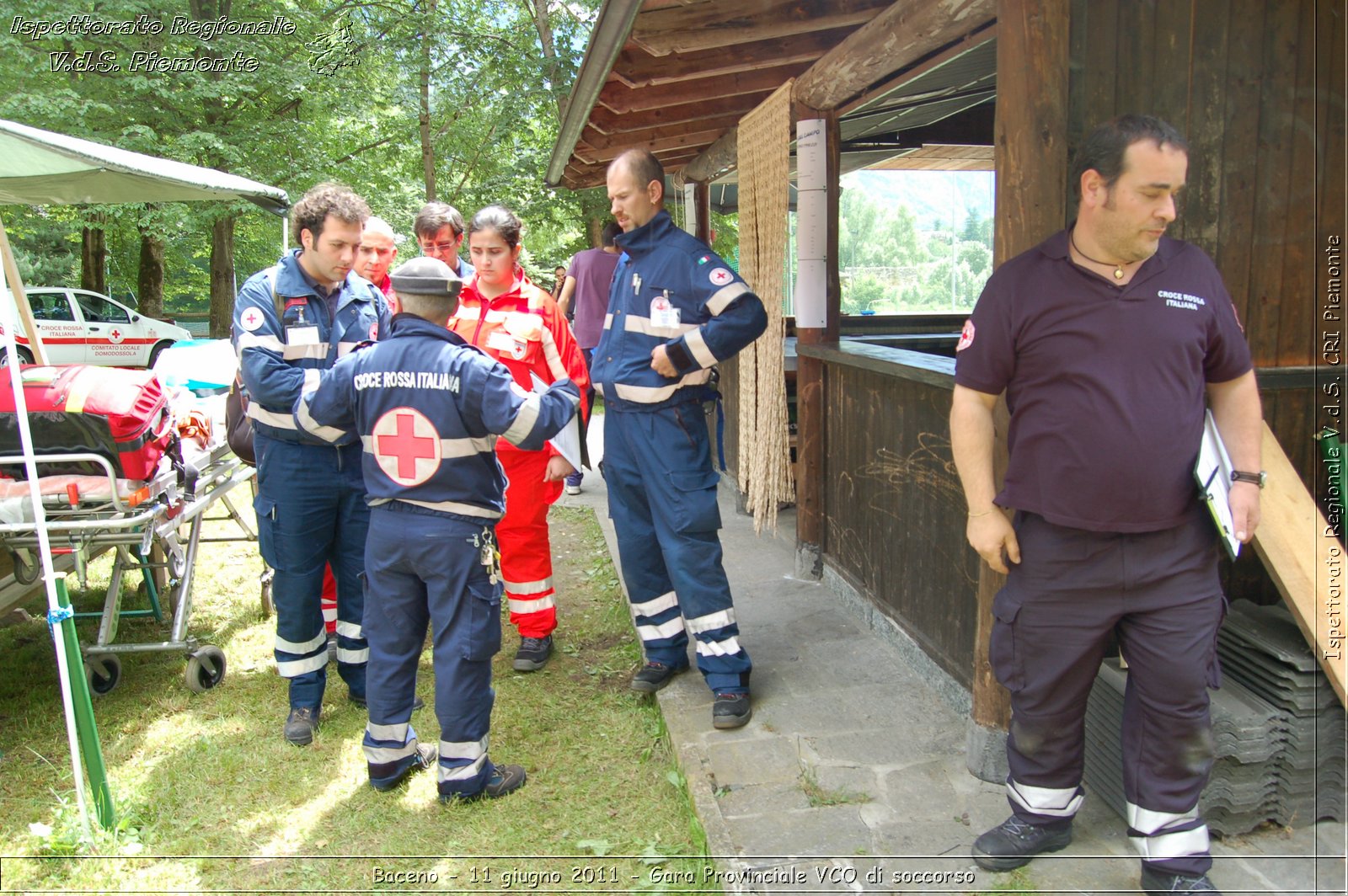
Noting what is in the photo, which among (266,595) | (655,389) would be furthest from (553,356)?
(266,595)

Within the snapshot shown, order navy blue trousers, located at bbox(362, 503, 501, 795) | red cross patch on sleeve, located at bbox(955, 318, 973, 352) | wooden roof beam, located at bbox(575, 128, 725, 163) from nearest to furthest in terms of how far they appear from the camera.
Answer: red cross patch on sleeve, located at bbox(955, 318, 973, 352) → navy blue trousers, located at bbox(362, 503, 501, 795) → wooden roof beam, located at bbox(575, 128, 725, 163)

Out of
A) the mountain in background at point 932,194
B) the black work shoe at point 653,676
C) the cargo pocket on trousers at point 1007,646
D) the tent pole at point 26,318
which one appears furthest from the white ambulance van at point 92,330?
the cargo pocket on trousers at point 1007,646

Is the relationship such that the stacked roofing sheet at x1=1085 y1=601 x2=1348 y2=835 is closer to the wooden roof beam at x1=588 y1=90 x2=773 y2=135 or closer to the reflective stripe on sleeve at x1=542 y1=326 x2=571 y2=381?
the reflective stripe on sleeve at x1=542 y1=326 x2=571 y2=381

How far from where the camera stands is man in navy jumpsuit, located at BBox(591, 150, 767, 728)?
3469mm

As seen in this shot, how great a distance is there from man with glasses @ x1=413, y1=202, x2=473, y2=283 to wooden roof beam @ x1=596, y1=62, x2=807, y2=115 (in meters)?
1.40

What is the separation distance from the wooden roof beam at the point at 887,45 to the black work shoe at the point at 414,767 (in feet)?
10.2

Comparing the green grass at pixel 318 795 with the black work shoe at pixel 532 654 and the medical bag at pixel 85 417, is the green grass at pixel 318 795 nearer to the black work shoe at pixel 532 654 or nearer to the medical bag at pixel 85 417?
the black work shoe at pixel 532 654

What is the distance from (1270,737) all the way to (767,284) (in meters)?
3.36

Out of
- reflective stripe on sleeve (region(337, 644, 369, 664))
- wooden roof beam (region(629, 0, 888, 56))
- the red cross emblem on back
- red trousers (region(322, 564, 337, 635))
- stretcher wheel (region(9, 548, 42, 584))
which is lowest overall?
reflective stripe on sleeve (region(337, 644, 369, 664))

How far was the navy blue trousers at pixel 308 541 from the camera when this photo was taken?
359 cm

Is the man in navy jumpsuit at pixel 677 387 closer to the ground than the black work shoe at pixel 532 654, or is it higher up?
higher up

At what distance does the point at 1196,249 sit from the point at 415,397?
2.25 meters

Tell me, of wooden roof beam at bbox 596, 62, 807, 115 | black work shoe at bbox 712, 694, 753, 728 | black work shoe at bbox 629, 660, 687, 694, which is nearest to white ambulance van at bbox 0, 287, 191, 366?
wooden roof beam at bbox 596, 62, 807, 115

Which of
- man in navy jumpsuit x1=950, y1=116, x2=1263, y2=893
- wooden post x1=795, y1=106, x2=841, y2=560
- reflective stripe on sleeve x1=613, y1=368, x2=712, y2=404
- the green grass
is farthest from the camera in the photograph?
wooden post x1=795, y1=106, x2=841, y2=560
